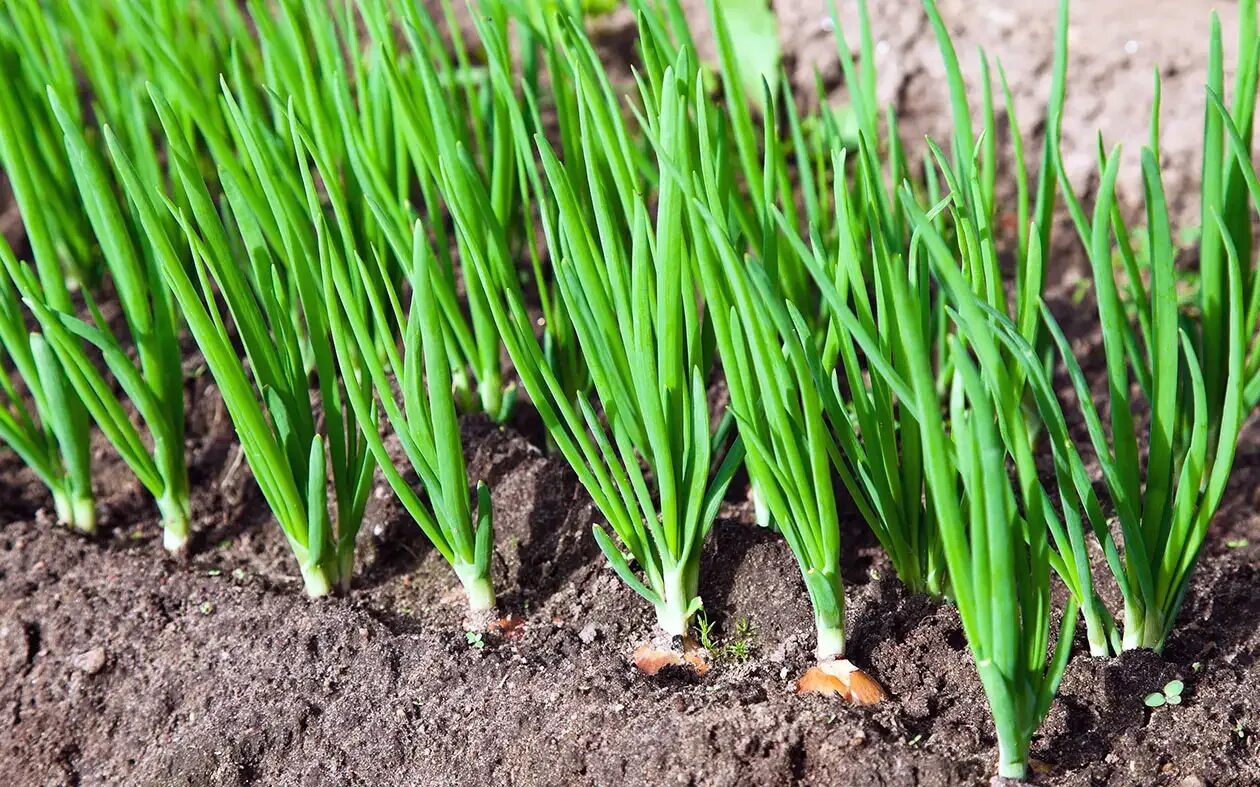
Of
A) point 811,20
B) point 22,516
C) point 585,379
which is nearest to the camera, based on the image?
point 585,379

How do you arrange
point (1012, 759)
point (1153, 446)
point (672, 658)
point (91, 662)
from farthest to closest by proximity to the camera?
1. point (91, 662)
2. point (672, 658)
3. point (1153, 446)
4. point (1012, 759)

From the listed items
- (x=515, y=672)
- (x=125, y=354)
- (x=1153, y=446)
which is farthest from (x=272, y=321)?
(x=1153, y=446)

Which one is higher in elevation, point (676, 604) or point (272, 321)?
point (272, 321)

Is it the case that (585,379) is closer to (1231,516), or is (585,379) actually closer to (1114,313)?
(1114,313)

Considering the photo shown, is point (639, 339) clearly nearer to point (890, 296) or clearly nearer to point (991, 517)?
point (890, 296)

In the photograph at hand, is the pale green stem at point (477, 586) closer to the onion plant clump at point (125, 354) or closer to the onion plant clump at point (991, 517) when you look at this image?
the onion plant clump at point (125, 354)

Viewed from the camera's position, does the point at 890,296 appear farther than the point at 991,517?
Yes

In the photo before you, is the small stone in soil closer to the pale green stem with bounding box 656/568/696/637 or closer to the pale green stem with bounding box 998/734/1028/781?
the pale green stem with bounding box 656/568/696/637

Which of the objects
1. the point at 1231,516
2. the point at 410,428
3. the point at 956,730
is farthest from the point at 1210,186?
the point at 410,428
